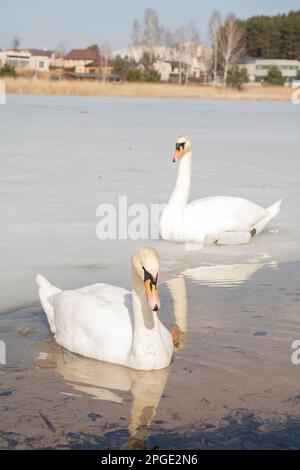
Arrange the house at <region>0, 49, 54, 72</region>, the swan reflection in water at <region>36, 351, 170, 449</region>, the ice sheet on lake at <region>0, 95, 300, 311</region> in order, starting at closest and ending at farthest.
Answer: the swan reflection in water at <region>36, 351, 170, 449</region> < the ice sheet on lake at <region>0, 95, 300, 311</region> < the house at <region>0, 49, 54, 72</region>

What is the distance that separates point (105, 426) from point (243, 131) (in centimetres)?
1613

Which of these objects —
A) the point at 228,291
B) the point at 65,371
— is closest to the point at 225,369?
the point at 65,371

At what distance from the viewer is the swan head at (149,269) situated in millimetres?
3410

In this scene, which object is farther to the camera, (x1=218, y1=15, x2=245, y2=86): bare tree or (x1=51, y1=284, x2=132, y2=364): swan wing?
(x1=218, y1=15, x2=245, y2=86): bare tree

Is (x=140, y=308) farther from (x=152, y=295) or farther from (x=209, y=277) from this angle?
(x=209, y=277)

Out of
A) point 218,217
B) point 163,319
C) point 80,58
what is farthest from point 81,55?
point 163,319

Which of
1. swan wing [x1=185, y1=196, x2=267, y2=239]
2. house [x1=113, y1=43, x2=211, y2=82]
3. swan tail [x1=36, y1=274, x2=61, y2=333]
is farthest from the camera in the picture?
house [x1=113, y1=43, x2=211, y2=82]

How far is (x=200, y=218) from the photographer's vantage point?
6.50 m

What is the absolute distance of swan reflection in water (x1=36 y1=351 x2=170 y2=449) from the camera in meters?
3.34

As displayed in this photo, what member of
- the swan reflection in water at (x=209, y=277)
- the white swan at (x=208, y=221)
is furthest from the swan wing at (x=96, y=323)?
the white swan at (x=208, y=221)

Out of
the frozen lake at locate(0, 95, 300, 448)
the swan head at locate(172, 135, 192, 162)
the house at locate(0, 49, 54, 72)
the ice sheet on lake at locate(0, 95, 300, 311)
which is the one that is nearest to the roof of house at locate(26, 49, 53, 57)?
the house at locate(0, 49, 54, 72)

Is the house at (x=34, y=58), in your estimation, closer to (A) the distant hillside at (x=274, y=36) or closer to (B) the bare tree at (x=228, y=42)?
(B) the bare tree at (x=228, y=42)

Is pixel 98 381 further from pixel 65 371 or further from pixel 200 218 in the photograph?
pixel 200 218

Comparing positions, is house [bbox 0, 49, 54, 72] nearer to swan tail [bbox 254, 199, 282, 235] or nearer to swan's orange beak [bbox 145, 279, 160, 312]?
swan tail [bbox 254, 199, 282, 235]
